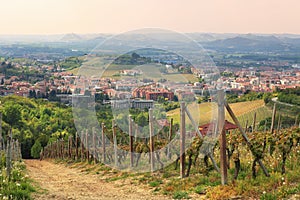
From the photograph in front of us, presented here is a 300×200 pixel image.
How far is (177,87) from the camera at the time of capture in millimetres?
8445

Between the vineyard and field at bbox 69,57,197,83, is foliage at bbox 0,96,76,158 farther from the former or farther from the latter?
the vineyard

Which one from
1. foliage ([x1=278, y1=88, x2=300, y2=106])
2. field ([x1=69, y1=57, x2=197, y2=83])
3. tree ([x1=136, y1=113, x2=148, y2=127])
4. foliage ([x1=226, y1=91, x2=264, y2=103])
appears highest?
field ([x1=69, y1=57, x2=197, y2=83])

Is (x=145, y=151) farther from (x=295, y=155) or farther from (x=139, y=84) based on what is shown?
(x=295, y=155)

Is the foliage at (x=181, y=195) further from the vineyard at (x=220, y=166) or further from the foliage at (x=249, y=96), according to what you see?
the foliage at (x=249, y=96)

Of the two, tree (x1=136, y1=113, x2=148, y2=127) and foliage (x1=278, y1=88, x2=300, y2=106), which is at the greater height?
tree (x1=136, y1=113, x2=148, y2=127)

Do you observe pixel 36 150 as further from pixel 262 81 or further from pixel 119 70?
pixel 262 81

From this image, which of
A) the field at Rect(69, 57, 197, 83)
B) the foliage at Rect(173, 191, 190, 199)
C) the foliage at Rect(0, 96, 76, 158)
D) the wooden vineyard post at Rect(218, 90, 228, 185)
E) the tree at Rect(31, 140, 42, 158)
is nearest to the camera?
the foliage at Rect(173, 191, 190, 199)

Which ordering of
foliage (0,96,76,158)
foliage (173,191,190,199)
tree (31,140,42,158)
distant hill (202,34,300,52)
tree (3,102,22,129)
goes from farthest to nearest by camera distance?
distant hill (202,34,300,52)
tree (3,102,22,129)
foliage (0,96,76,158)
tree (31,140,42,158)
foliage (173,191,190,199)

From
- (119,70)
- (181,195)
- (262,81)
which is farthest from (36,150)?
(181,195)

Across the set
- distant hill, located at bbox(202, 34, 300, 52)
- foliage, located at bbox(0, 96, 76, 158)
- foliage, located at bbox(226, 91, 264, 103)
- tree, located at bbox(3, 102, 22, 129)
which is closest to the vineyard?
foliage, located at bbox(226, 91, 264, 103)

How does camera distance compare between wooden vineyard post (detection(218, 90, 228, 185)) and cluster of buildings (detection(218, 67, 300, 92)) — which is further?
cluster of buildings (detection(218, 67, 300, 92))

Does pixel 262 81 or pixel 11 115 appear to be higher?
pixel 262 81

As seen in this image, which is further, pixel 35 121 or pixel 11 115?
pixel 35 121

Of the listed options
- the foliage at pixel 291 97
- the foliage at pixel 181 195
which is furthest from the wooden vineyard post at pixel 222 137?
the foliage at pixel 291 97
